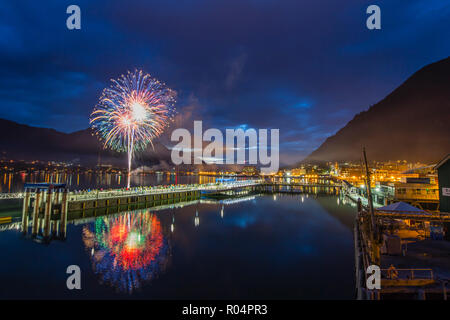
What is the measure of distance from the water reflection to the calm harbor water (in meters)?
0.07

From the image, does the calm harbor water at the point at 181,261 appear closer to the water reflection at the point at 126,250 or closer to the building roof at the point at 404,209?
the water reflection at the point at 126,250

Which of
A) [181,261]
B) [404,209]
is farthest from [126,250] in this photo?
[404,209]

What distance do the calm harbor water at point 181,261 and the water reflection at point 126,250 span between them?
0.23ft

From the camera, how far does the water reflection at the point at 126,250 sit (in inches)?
635

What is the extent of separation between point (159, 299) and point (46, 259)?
12748 mm

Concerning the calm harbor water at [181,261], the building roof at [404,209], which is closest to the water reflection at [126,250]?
the calm harbor water at [181,261]

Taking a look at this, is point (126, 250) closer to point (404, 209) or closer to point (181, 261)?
point (181, 261)

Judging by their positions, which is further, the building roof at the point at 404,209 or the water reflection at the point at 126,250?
the building roof at the point at 404,209

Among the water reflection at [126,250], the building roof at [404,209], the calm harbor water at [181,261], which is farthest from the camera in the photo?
the building roof at [404,209]

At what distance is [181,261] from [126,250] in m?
5.48

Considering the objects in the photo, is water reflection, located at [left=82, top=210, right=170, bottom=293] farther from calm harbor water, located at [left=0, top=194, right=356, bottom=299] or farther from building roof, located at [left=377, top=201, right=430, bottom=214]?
building roof, located at [left=377, top=201, right=430, bottom=214]

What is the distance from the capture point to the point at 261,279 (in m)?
17.0

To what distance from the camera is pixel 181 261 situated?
19.8m

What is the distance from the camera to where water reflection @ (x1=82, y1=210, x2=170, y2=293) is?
53.0 ft
